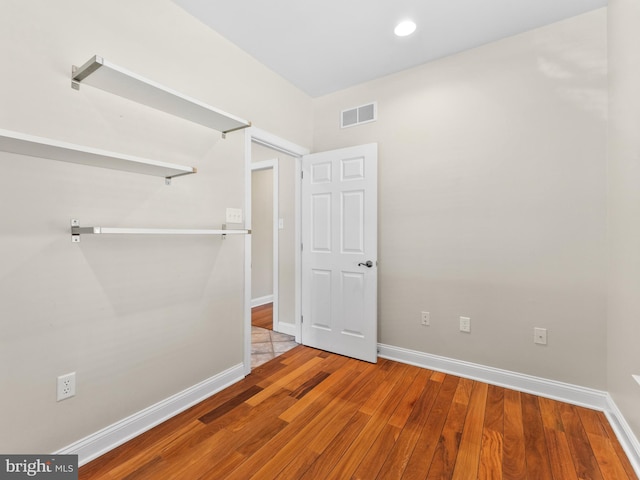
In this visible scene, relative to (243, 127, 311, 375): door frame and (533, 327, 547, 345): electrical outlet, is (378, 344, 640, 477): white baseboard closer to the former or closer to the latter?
(533, 327, 547, 345): electrical outlet

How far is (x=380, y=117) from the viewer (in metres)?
2.91

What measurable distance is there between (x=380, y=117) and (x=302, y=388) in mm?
2537

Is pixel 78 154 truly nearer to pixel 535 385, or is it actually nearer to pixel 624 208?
pixel 624 208

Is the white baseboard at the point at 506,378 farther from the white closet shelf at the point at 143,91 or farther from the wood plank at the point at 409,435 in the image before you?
the white closet shelf at the point at 143,91

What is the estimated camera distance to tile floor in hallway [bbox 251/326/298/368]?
291cm

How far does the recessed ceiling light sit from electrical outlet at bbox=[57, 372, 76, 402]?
3016 millimetres

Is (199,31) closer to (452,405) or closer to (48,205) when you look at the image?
(48,205)

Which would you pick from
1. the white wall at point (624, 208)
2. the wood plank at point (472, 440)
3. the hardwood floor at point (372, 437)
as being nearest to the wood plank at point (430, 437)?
the hardwood floor at point (372, 437)

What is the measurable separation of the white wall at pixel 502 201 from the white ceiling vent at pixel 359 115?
0.23 ft

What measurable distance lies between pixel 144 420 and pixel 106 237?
114 cm

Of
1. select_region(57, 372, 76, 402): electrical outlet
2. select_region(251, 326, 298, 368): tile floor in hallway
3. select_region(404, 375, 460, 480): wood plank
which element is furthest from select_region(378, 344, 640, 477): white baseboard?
select_region(57, 372, 76, 402): electrical outlet

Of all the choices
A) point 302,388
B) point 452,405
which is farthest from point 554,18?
point 302,388

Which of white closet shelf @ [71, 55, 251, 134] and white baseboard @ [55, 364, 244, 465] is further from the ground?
white closet shelf @ [71, 55, 251, 134]

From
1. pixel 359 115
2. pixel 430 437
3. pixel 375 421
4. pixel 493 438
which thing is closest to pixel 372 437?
pixel 375 421
